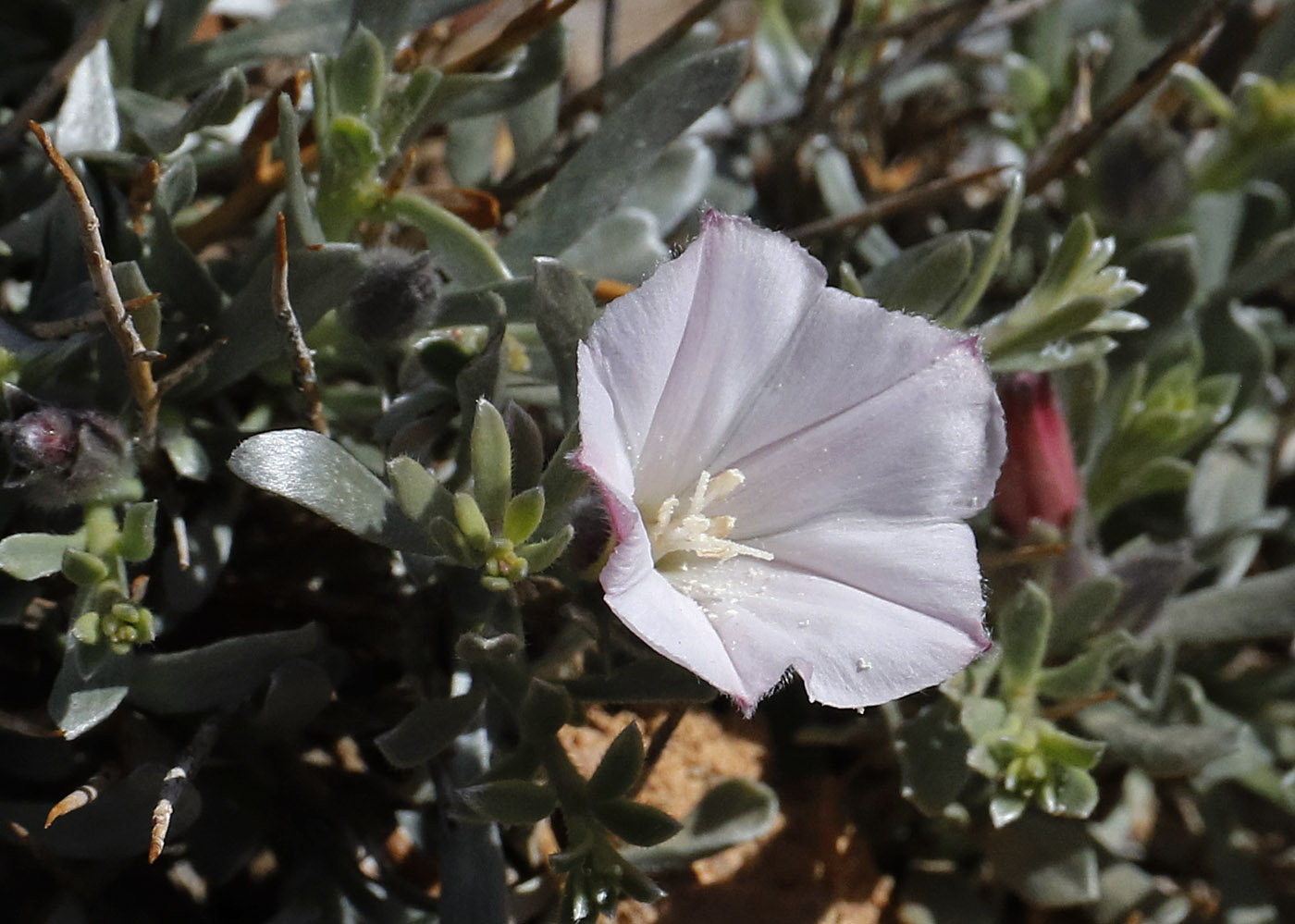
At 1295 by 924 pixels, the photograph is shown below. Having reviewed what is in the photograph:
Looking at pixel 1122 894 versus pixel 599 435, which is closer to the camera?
A: pixel 599 435

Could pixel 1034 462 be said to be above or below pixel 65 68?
below

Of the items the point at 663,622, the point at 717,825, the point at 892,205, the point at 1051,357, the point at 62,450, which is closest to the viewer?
the point at 663,622

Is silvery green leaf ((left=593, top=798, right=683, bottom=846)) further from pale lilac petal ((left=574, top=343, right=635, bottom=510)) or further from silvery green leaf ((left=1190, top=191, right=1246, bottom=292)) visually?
silvery green leaf ((left=1190, top=191, right=1246, bottom=292))

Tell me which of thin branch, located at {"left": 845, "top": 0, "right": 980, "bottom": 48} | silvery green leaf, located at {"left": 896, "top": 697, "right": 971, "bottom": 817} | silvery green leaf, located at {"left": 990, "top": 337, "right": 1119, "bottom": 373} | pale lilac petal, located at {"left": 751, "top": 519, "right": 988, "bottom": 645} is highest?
thin branch, located at {"left": 845, "top": 0, "right": 980, "bottom": 48}

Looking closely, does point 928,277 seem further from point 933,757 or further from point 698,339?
point 933,757

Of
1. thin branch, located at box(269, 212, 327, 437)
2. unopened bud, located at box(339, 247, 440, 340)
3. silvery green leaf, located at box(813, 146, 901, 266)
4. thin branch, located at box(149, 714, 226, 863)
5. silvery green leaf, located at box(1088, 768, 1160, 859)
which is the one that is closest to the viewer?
thin branch, located at box(149, 714, 226, 863)

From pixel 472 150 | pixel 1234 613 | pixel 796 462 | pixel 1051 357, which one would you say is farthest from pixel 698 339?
pixel 1234 613

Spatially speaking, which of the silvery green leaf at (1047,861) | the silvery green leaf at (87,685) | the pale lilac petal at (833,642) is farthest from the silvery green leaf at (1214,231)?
the silvery green leaf at (87,685)

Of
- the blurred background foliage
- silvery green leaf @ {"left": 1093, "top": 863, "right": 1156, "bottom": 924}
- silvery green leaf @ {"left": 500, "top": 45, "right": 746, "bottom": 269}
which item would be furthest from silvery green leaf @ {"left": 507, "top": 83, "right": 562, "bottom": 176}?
silvery green leaf @ {"left": 1093, "top": 863, "right": 1156, "bottom": 924}
